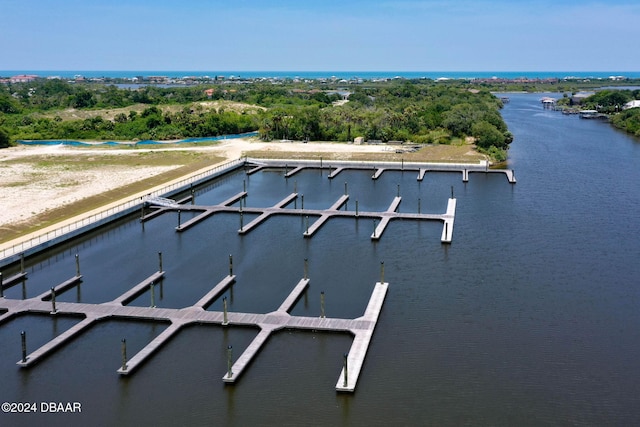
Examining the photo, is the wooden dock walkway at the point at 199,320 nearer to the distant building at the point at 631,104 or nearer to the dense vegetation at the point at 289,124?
the dense vegetation at the point at 289,124

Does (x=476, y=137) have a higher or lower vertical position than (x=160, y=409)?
higher

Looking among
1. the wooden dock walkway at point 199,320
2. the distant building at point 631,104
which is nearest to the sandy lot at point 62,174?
the wooden dock walkway at point 199,320

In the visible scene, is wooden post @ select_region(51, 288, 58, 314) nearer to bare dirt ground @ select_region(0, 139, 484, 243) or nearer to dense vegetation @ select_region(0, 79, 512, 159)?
bare dirt ground @ select_region(0, 139, 484, 243)

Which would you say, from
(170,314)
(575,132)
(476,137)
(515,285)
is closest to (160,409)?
(170,314)

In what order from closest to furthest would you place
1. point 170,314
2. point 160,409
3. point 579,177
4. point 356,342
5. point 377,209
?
point 160,409
point 356,342
point 170,314
point 377,209
point 579,177

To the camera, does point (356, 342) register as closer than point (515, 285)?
Yes

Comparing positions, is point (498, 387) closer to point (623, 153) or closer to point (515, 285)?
point (515, 285)

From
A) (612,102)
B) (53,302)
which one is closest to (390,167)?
(53,302)
